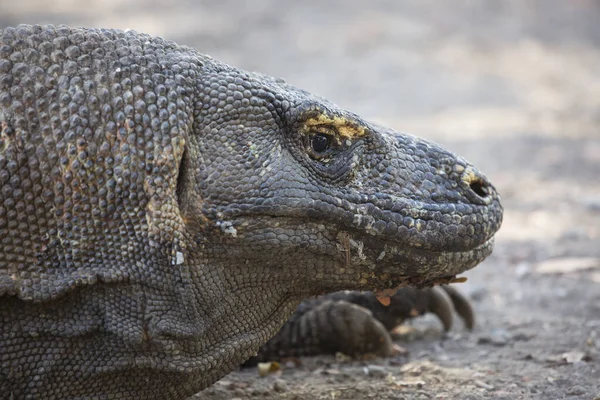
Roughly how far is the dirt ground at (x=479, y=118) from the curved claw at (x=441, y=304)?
18 cm

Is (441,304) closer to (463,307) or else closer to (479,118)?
(463,307)

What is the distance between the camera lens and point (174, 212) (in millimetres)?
3361

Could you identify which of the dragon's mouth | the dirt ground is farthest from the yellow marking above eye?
the dirt ground

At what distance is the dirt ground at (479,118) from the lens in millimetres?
4758

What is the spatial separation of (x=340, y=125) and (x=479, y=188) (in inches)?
29.4

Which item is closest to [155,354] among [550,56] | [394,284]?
[394,284]

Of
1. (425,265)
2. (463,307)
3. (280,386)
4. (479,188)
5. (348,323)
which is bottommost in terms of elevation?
(280,386)

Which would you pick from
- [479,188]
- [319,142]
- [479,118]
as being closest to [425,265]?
[479,188]

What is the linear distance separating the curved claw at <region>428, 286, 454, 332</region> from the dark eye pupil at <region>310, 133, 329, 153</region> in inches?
75.4

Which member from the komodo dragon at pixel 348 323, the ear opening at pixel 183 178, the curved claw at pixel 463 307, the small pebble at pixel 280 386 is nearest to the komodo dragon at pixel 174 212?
the ear opening at pixel 183 178

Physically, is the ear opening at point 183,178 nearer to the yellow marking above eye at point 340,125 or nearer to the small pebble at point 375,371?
the yellow marking above eye at point 340,125

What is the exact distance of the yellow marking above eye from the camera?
3670 mm

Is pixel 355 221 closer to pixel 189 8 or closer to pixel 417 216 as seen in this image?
pixel 417 216

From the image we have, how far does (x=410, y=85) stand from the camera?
14.2 m
